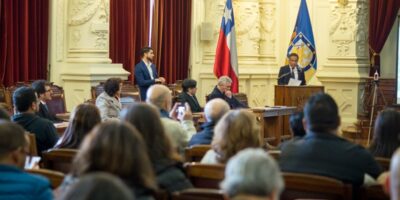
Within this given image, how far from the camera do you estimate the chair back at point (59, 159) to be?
16.2 feet

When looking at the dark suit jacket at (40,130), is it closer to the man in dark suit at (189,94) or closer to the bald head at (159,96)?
the bald head at (159,96)

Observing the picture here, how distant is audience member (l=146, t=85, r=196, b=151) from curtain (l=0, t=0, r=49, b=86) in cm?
386

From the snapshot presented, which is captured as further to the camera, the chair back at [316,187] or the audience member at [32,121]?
the audience member at [32,121]

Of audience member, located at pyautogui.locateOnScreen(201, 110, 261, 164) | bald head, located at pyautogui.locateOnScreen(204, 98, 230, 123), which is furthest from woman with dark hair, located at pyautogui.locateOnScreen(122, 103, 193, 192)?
bald head, located at pyautogui.locateOnScreen(204, 98, 230, 123)

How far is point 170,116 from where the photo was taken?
267 inches

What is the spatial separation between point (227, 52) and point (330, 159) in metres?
7.45

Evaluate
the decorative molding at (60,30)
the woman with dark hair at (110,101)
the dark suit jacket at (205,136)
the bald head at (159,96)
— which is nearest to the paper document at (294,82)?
the decorative molding at (60,30)

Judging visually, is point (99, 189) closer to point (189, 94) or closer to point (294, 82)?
point (189, 94)

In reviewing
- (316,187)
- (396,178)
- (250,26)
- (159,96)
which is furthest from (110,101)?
(396,178)

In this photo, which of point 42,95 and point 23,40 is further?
point 23,40

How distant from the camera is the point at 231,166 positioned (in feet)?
8.24

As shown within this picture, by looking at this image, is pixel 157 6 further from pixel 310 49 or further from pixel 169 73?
pixel 310 49

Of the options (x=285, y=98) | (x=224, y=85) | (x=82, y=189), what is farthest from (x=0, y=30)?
(x=82, y=189)

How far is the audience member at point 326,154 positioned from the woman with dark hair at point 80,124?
1.41 m
